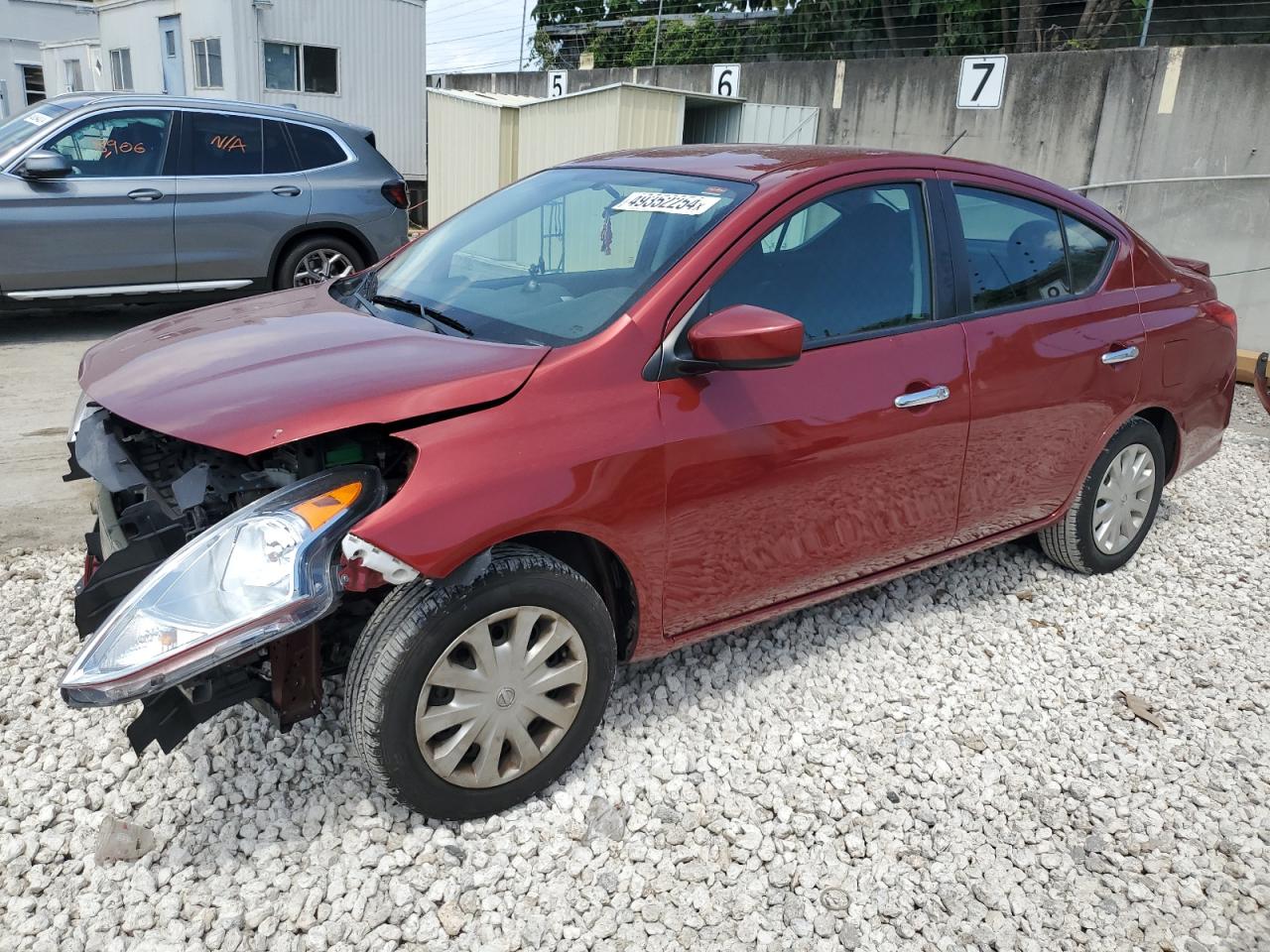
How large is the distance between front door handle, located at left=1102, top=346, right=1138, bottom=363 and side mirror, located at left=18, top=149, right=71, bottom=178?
6934 mm

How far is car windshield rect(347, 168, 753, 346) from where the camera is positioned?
3002 mm

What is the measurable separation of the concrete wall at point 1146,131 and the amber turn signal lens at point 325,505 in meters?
9.15

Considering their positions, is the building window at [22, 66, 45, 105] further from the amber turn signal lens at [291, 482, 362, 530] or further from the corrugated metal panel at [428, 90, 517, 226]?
the amber turn signal lens at [291, 482, 362, 530]

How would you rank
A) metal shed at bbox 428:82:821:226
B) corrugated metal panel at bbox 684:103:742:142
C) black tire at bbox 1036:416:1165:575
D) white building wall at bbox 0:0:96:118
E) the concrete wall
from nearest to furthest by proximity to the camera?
black tire at bbox 1036:416:1165:575 < the concrete wall < metal shed at bbox 428:82:821:226 < corrugated metal panel at bbox 684:103:742:142 < white building wall at bbox 0:0:96:118

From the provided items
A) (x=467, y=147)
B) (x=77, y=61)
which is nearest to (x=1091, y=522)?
(x=467, y=147)

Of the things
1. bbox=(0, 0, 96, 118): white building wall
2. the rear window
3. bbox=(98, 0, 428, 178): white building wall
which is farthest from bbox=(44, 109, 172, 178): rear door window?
bbox=(0, 0, 96, 118): white building wall

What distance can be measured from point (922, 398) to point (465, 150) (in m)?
10.9

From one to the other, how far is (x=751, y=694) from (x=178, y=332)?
7.34 ft

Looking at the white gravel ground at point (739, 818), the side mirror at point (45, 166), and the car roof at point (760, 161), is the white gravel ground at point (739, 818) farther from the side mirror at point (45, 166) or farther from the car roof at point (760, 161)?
the side mirror at point (45, 166)

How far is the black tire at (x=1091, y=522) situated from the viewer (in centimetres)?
429

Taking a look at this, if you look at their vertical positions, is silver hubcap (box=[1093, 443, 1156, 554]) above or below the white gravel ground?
above

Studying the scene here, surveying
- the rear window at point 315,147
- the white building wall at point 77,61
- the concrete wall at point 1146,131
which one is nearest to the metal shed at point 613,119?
the concrete wall at point 1146,131

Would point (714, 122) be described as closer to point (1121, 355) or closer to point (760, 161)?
point (1121, 355)

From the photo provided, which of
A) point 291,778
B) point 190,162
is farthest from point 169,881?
point 190,162
